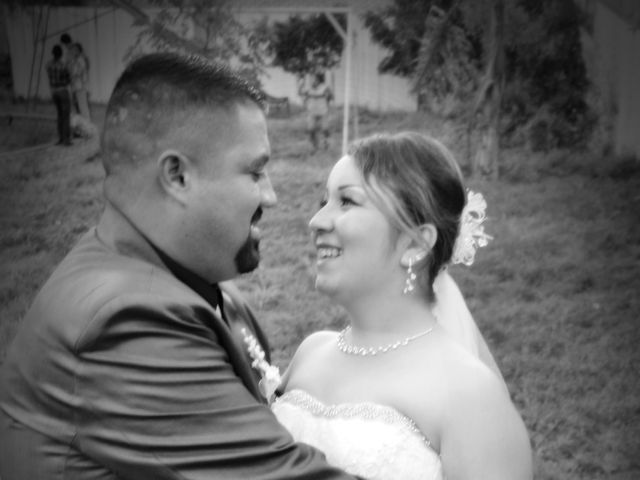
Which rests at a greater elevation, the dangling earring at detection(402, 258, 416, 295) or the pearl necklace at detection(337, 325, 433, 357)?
the dangling earring at detection(402, 258, 416, 295)

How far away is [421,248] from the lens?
2.13 meters

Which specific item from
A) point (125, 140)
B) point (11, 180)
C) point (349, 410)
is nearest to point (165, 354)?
point (125, 140)

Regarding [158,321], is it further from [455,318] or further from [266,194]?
[455,318]

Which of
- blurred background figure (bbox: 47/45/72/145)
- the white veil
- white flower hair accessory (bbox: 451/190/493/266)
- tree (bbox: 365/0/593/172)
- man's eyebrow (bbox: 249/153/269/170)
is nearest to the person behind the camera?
man's eyebrow (bbox: 249/153/269/170)

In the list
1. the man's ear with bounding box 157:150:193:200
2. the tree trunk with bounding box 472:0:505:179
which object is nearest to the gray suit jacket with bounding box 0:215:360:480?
the man's ear with bounding box 157:150:193:200

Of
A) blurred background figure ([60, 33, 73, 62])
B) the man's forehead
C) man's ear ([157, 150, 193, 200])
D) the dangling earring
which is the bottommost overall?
the dangling earring

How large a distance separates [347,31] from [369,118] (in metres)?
0.47

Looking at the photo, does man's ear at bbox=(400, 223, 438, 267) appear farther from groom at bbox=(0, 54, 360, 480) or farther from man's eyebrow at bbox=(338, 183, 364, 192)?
groom at bbox=(0, 54, 360, 480)

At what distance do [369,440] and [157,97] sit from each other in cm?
94

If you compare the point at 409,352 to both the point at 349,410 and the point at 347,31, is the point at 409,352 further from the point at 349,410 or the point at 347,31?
the point at 347,31

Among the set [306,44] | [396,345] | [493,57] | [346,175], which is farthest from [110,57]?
[396,345]

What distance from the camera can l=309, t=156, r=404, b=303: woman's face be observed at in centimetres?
211

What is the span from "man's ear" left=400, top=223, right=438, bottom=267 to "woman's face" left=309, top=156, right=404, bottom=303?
2 centimetres

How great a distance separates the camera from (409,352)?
6.90ft
